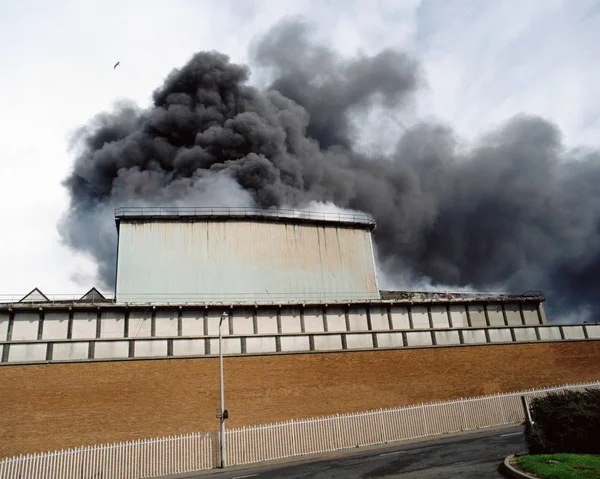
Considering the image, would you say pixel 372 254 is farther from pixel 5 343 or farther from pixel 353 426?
pixel 5 343

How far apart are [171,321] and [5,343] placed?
9.31 meters

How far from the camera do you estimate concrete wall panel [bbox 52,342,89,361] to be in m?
23.9

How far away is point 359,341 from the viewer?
28391 mm

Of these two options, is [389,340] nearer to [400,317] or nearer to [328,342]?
[328,342]

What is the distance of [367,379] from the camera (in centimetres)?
2716

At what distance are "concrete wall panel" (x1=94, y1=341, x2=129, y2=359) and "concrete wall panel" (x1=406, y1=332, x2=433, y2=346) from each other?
15.7 meters

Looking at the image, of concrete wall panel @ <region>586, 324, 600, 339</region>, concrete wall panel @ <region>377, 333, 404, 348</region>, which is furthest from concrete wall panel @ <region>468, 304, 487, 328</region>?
concrete wall panel @ <region>377, 333, 404, 348</region>

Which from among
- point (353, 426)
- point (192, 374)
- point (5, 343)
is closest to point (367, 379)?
point (353, 426)

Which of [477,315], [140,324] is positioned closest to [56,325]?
[140,324]

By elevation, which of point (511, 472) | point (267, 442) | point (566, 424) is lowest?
point (511, 472)

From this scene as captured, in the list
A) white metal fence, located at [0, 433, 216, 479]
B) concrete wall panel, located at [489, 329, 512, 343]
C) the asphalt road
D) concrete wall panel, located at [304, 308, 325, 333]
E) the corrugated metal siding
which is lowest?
the asphalt road

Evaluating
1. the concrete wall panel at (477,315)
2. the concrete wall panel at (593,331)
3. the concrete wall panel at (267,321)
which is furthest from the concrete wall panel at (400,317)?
the concrete wall panel at (593,331)

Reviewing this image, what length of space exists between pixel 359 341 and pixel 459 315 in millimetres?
11139

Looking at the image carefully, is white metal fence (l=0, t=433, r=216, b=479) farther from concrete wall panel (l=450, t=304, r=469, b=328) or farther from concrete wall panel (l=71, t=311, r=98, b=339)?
concrete wall panel (l=450, t=304, r=469, b=328)
